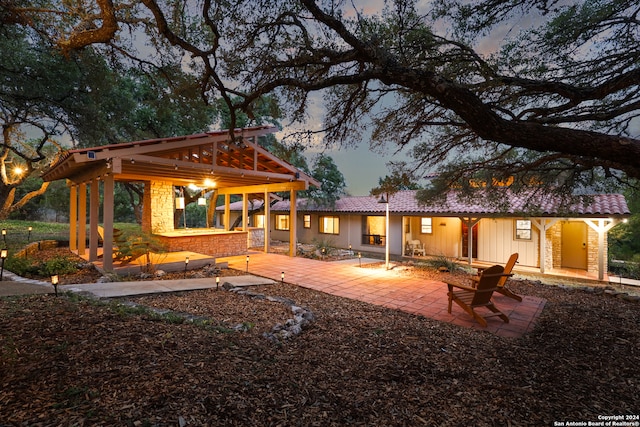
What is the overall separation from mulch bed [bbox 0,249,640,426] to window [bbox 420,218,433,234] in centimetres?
1036

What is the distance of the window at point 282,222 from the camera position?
20.5 metres

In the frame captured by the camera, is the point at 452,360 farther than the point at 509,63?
No

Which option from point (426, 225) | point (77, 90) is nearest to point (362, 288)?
point (426, 225)

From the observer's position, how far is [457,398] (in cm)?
263

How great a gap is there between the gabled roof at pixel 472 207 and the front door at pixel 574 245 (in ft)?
4.62

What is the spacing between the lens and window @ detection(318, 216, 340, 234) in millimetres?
17922

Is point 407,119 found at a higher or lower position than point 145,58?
lower

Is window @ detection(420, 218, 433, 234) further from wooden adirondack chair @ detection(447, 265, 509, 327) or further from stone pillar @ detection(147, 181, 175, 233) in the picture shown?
stone pillar @ detection(147, 181, 175, 233)

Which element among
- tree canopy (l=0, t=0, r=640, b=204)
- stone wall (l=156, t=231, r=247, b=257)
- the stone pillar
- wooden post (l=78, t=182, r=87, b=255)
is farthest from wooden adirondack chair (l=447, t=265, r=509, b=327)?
wooden post (l=78, t=182, r=87, b=255)

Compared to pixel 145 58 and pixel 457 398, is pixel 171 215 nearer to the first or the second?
pixel 145 58

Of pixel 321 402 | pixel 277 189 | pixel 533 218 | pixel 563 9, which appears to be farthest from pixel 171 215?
pixel 533 218

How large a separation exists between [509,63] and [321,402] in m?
5.75

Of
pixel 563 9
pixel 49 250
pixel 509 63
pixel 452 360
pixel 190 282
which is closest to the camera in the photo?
pixel 452 360

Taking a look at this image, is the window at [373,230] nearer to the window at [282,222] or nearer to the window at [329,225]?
the window at [329,225]
